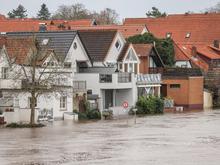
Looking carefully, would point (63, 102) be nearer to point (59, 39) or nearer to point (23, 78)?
point (23, 78)

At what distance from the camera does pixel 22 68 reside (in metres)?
55.6

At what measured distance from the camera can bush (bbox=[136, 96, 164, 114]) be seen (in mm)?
69812

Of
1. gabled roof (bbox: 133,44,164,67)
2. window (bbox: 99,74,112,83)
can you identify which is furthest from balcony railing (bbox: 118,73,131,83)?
gabled roof (bbox: 133,44,164,67)

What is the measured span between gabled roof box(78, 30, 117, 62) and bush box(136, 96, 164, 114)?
17.0ft

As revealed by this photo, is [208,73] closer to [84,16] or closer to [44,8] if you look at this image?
[84,16]

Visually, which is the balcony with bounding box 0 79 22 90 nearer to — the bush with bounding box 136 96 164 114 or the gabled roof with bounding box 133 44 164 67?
the bush with bounding box 136 96 164 114

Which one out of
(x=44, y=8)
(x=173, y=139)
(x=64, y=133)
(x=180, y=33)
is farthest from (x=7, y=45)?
(x=44, y=8)

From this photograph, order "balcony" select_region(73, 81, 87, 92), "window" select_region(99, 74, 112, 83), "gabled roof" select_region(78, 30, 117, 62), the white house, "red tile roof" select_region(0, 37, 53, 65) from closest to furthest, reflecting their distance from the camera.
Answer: the white house, "red tile roof" select_region(0, 37, 53, 65), "balcony" select_region(73, 81, 87, 92), "window" select_region(99, 74, 112, 83), "gabled roof" select_region(78, 30, 117, 62)

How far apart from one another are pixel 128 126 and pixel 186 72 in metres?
25.5

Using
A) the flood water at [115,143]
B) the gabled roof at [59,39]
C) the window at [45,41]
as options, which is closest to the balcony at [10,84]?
the flood water at [115,143]

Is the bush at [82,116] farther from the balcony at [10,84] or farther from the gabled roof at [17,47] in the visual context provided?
the balcony at [10,84]

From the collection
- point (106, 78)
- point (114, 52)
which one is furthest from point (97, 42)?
point (106, 78)

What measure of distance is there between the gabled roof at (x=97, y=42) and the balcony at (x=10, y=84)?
14.0 metres

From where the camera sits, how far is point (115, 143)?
41656mm
